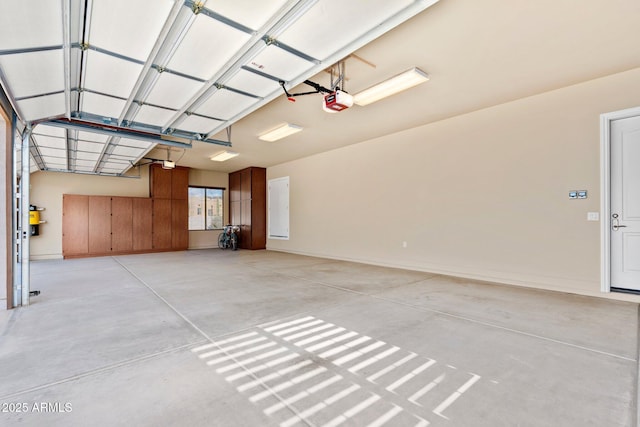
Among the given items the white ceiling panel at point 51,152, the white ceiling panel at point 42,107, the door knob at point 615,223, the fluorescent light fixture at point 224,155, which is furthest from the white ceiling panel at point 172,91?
the door knob at point 615,223

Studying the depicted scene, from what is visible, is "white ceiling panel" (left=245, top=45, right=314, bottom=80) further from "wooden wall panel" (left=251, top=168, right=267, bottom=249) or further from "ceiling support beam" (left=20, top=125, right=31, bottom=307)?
"wooden wall panel" (left=251, top=168, right=267, bottom=249)

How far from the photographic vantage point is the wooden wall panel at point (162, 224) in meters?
10.2

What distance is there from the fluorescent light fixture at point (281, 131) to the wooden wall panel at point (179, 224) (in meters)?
5.65

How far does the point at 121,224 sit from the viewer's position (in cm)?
959

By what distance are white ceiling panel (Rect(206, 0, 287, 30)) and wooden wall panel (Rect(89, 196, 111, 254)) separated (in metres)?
9.28

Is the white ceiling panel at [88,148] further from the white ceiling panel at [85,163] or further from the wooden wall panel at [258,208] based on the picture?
the wooden wall panel at [258,208]

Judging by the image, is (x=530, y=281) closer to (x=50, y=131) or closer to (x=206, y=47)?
(x=206, y=47)

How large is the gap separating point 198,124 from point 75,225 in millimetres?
6944

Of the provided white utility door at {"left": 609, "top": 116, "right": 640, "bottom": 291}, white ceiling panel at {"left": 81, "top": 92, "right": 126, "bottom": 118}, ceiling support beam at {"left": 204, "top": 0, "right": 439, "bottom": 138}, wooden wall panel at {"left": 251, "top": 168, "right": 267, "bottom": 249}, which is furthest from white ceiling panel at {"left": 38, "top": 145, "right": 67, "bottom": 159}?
white utility door at {"left": 609, "top": 116, "right": 640, "bottom": 291}

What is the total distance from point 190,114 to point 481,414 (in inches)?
190

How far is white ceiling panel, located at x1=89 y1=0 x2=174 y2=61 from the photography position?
223 cm

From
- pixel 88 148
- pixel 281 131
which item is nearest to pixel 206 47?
pixel 281 131

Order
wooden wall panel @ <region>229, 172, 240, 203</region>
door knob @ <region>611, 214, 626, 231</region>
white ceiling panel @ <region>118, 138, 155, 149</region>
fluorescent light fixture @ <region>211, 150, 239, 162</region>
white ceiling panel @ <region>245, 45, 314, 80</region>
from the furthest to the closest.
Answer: wooden wall panel @ <region>229, 172, 240, 203</region>
fluorescent light fixture @ <region>211, 150, 239, 162</region>
white ceiling panel @ <region>118, 138, 155, 149</region>
door knob @ <region>611, 214, 626, 231</region>
white ceiling panel @ <region>245, 45, 314, 80</region>

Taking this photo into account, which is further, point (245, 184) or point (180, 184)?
point (245, 184)
